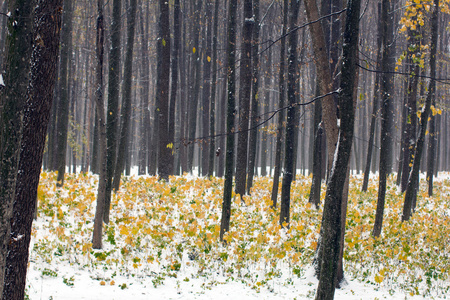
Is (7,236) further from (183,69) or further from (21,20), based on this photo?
(183,69)

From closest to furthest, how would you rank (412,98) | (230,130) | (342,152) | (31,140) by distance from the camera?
(31,140)
(342,152)
(230,130)
(412,98)

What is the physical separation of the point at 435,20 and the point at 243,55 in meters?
5.15

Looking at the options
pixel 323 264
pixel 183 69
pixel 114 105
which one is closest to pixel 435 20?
pixel 323 264

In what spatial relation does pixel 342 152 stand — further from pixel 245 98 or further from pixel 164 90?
pixel 164 90

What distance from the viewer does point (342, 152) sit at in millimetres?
4434

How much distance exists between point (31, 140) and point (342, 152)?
375 cm

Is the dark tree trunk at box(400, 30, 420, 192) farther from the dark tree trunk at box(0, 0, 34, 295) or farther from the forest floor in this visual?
the dark tree trunk at box(0, 0, 34, 295)

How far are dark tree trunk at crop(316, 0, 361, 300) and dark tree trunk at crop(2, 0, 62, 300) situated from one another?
3.54m

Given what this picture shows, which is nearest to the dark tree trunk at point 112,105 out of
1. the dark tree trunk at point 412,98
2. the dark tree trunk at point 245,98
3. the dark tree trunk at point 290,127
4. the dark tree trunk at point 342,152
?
the dark tree trunk at point 245,98

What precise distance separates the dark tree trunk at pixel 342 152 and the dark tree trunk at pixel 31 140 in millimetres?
3540

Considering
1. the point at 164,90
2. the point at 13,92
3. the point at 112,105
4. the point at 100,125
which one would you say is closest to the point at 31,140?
the point at 13,92

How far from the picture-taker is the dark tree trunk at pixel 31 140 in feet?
12.5

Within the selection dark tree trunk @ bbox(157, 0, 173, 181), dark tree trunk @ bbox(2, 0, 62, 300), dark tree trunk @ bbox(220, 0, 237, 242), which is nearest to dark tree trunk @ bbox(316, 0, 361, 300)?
dark tree trunk @ bbox(220, 0, 237, 242)

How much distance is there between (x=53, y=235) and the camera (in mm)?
7297
